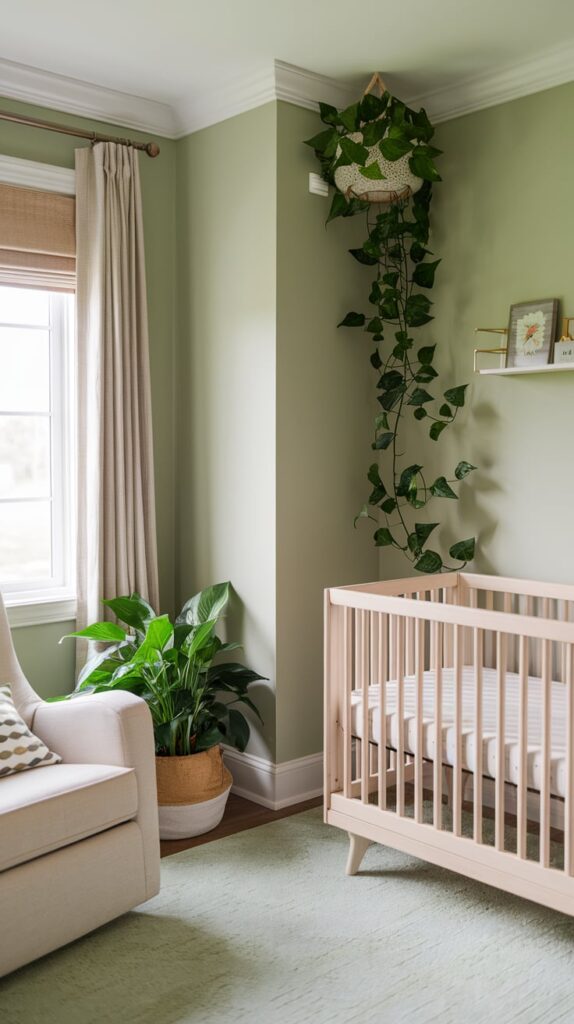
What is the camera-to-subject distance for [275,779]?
325cm

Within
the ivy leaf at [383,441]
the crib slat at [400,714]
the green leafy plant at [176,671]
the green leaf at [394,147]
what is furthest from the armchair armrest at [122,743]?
the green leaf at [394,147]

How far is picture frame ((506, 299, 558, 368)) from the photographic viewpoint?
2977 mm

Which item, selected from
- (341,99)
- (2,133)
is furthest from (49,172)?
(341,99)

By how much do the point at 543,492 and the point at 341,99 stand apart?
1.57 metres

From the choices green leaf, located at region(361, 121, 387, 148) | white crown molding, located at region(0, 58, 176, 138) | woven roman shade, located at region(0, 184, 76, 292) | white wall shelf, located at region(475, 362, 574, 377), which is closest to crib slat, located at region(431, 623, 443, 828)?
white wall shelf, located at region(475, 362, 574, 377)

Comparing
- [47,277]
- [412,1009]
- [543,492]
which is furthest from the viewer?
[47,277]

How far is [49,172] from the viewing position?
3.25 m

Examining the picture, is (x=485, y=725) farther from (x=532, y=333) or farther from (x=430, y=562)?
(x=532, y=333)

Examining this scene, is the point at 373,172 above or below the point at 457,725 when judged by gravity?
above

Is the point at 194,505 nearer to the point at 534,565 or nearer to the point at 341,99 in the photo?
the point at 534,565

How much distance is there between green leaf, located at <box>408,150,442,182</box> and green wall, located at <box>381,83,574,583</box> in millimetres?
234

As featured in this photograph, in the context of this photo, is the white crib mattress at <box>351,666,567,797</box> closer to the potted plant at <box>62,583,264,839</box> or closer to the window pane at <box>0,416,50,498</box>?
the potted plant at <box>62,583,264,839</box>

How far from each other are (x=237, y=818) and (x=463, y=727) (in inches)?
42.0

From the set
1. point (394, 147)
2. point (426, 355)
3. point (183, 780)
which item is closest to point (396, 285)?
point (426, 355)
